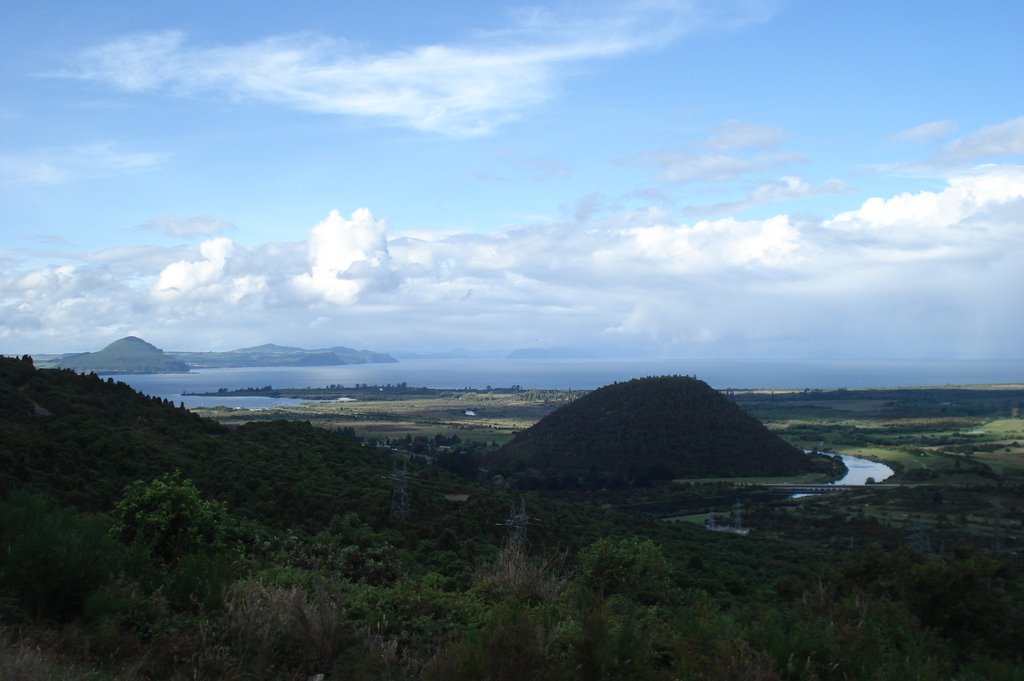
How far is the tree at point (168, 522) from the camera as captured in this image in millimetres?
9570

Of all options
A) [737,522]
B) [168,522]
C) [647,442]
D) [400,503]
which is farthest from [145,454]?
[647,442]

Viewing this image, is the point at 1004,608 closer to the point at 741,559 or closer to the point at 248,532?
the point at 248,532

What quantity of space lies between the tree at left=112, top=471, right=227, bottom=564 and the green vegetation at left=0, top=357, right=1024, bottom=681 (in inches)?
1.1

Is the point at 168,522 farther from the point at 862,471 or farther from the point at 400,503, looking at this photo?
the point at 862,471

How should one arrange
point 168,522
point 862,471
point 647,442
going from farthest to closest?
point 862,471
point 647,442
point 168,522

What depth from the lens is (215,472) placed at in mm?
19891

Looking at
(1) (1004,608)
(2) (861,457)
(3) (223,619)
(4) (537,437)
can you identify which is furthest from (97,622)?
(2) (861,457)

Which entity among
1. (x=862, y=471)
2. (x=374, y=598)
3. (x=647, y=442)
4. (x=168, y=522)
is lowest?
(x=862, y=471)

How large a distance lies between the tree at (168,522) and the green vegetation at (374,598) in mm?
29

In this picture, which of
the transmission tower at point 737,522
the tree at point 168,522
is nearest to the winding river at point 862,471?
the transmission tower at point 737,522

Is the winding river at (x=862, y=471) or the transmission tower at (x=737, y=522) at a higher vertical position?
the transmission tower at (x=737, y=522)

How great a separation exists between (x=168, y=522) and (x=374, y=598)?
332 cm

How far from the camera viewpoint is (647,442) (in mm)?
56906

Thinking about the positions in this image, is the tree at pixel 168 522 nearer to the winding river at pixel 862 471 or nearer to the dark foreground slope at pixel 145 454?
the dark foreground slope at pixel 145 454
